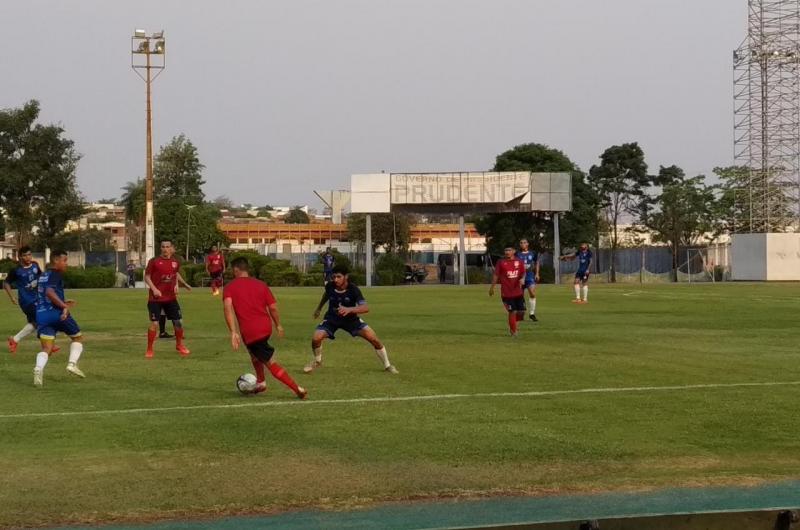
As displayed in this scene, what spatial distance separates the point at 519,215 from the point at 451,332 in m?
57.0

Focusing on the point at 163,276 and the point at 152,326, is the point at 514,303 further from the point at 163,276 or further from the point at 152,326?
the point at 152,326

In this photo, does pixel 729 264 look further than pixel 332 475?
Yes

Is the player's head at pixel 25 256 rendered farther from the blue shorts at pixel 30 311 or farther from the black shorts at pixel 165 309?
the black shorts at pixel 165 309

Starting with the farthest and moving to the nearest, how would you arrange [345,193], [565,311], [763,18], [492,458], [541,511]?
[345,193]
[763,18]
[565,311]
[492,458]
[541,511]

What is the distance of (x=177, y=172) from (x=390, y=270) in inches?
1858

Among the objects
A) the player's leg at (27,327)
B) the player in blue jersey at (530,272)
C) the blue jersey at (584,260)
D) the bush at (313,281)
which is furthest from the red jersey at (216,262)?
the player's leg at (27,327)

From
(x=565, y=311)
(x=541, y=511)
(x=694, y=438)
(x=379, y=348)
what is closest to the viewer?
(x=541, y=511)

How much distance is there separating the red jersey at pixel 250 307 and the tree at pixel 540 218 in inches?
2631

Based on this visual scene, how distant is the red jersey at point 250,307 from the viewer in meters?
12.7

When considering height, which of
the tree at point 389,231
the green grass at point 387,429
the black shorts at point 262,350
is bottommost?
the green grass at point 387,429

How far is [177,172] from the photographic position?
108625 mm

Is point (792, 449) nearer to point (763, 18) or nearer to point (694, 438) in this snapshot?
point (694, 438)

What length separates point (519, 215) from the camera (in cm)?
8012

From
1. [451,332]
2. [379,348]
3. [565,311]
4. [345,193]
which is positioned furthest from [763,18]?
[379,348]
